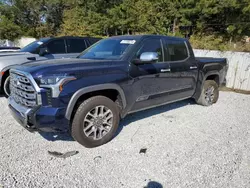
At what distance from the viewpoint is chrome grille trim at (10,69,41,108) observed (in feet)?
9.14

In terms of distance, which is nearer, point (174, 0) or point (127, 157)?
point (127, 157)

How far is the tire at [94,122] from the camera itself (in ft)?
9.99

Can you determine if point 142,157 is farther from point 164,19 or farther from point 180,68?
point 164,19

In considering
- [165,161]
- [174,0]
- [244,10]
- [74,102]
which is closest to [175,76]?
[165,161]

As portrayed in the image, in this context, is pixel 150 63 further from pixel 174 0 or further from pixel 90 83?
pixel 174 0

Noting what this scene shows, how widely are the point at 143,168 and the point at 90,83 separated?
140cm

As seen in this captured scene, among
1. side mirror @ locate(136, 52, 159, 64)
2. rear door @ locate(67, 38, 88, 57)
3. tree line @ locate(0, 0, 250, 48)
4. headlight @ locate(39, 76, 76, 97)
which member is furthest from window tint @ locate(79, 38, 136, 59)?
tree line @ locate(0, 0, 250, 48)

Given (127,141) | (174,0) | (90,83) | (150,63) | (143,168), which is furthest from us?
(174,0)

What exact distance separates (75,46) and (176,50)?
13.0 ft

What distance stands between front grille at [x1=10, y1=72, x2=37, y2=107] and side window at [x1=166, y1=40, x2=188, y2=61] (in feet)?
8.82

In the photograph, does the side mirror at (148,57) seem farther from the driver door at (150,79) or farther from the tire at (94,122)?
the tire at (94,122)

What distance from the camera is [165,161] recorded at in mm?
2945

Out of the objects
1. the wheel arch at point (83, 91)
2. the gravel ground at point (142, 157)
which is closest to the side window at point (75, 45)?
the gravel ground at point (142, 157)

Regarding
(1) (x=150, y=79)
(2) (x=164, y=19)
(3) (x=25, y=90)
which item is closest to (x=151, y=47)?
(1) (x=150, y=79)
